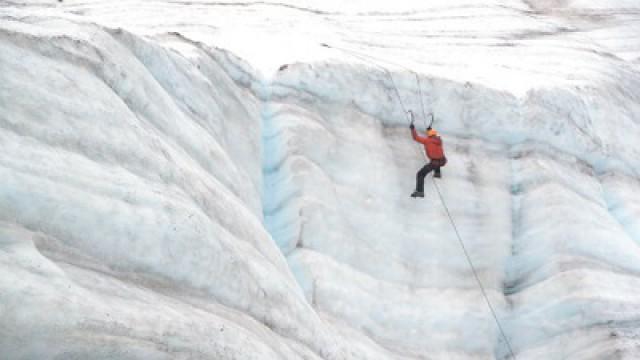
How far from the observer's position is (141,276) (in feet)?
16.1

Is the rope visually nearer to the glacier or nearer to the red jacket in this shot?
the glacier

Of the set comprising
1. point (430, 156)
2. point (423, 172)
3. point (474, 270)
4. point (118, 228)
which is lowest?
point (474, 270)

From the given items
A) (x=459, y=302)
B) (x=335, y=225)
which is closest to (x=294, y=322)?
(x=335, y=225)

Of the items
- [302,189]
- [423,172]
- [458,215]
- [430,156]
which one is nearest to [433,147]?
[430,156]

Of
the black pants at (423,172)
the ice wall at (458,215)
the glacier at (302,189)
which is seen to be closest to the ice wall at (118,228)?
the glacier at (302,189)

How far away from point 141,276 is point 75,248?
0.53 meters

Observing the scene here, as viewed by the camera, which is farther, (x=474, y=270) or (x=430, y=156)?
(x=430, y=156)

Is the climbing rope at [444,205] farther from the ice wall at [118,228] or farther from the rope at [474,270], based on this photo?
the ice wall at [118,228]

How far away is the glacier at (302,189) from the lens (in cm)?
455

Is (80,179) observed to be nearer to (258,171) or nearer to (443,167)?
(258,171)

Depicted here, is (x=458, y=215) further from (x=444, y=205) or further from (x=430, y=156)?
(x=430, y=156)

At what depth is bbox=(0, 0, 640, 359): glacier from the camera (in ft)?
14.9

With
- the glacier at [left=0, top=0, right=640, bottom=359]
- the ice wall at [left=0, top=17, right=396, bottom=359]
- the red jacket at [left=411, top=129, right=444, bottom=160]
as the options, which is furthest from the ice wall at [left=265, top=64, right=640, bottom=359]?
the ice wall at [left=0, top=17, right=396, bottom=359]

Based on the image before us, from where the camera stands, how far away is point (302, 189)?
340 inches
